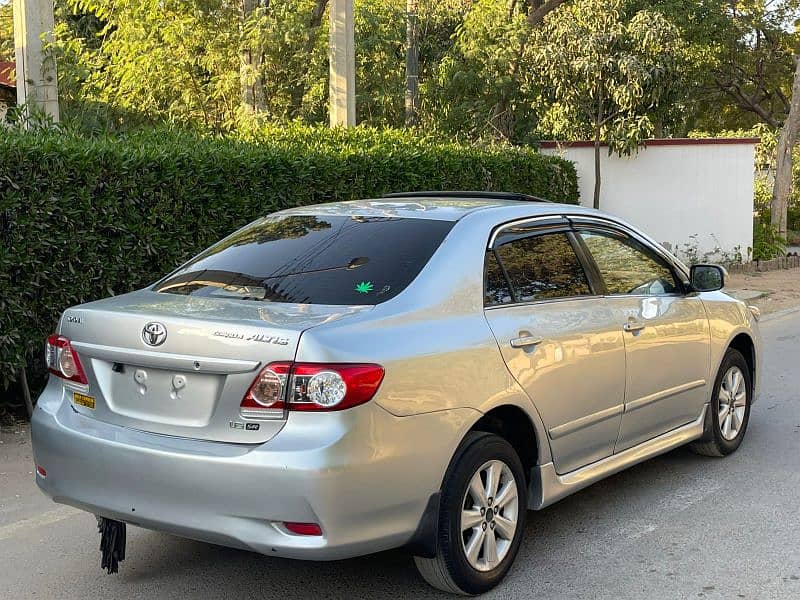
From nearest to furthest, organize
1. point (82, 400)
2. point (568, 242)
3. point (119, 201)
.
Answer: point (82, 400) → point (568, 242) → point (119, 201)

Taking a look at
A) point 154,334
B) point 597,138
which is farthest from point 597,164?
point 154,334

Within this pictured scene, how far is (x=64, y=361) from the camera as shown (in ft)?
14.3

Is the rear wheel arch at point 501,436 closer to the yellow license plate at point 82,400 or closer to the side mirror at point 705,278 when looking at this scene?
the yellow license plate at point 82,400

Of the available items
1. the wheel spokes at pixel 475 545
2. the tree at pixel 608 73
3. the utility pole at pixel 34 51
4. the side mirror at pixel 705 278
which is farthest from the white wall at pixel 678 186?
the wheel spokes at pixel 475 545

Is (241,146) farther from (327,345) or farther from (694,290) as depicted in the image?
(327,345)

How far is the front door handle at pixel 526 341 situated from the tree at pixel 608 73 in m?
13.1

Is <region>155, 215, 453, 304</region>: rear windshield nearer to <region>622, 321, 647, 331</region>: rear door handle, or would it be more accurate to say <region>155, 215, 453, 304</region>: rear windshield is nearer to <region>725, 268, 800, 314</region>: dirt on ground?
<region>622, 321, 647, 331</region>: rear door handle

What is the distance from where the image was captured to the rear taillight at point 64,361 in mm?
→ 4273

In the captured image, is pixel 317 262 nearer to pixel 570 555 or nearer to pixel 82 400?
pixel 82 400

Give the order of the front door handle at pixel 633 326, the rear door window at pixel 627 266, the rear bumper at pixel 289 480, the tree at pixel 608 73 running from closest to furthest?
the rear bumper at pixel 289 480 → the front door handle at pixel 633 326 → the rear door window at pixel 627 266 → the tree at pixel 608 73

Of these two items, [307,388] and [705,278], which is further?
[705,278]

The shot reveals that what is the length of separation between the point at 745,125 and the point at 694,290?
3503cm

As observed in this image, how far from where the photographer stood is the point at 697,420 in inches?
239

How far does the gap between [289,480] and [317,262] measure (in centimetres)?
123
